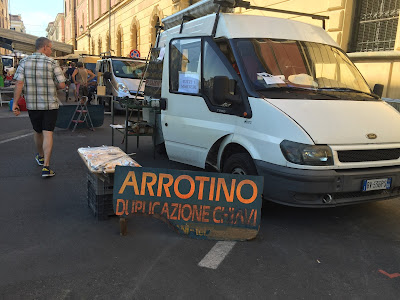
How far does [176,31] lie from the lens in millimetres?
5980

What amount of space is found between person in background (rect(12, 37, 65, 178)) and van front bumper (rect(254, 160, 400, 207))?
3211 mm

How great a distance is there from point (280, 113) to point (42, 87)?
3488mm

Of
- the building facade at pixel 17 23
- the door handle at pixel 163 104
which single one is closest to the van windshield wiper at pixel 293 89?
the door handle at pixel 163 104

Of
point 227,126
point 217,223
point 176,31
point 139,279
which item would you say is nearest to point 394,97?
point 176,31

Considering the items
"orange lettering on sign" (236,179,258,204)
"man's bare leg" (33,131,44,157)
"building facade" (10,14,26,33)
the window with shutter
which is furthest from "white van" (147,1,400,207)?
"building facade" (10,14,26,33)

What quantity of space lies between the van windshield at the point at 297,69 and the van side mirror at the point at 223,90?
225 millimetres

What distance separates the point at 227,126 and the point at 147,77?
11.3 ft

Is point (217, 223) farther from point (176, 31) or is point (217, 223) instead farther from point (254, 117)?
point (176, 31)

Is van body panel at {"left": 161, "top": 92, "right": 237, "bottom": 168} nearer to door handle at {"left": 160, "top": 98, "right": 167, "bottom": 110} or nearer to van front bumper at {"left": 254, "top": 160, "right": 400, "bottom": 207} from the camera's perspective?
door handle at {"left": 160, "top": 98, "right": 167, "bottom": 110}

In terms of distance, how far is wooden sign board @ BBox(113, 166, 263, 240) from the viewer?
3430mm

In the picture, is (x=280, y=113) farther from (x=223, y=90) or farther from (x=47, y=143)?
(x=47, y=143)

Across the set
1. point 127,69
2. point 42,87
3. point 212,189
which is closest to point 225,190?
point 212,189

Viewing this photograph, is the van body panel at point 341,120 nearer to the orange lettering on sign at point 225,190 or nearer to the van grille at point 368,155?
the van grille at point 368,155

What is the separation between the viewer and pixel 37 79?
5.12m
